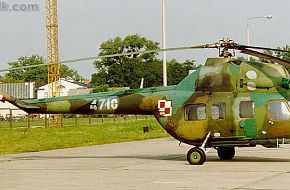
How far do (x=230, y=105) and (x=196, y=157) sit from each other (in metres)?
1.89

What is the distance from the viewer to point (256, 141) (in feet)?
65.3

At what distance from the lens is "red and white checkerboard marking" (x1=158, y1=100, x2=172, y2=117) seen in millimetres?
21000

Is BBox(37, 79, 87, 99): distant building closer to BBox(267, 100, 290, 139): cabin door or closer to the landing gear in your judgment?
the landing gear

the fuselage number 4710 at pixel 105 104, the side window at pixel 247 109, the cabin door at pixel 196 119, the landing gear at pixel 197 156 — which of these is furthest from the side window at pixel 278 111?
the fuselage number 4710 at pixel 105 104

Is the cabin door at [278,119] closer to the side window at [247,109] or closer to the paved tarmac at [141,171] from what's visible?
the side window at [247,109]

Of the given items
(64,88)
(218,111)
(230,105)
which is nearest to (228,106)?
(230,105)

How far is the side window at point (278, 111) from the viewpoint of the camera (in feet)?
64.3

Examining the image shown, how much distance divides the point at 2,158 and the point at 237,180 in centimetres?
1144

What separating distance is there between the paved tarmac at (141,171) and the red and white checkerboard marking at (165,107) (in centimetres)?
156

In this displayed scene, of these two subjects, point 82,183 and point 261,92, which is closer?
point 82,183

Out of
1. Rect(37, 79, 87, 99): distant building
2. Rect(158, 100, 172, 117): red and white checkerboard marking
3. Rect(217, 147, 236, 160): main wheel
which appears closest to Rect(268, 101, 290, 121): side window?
Rect(217, 147, 236, 160): main wheel

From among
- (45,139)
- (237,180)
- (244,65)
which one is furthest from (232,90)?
(45,139)

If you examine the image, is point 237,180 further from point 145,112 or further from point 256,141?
point 145,112

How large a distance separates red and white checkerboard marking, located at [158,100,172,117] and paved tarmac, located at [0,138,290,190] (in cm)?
156
